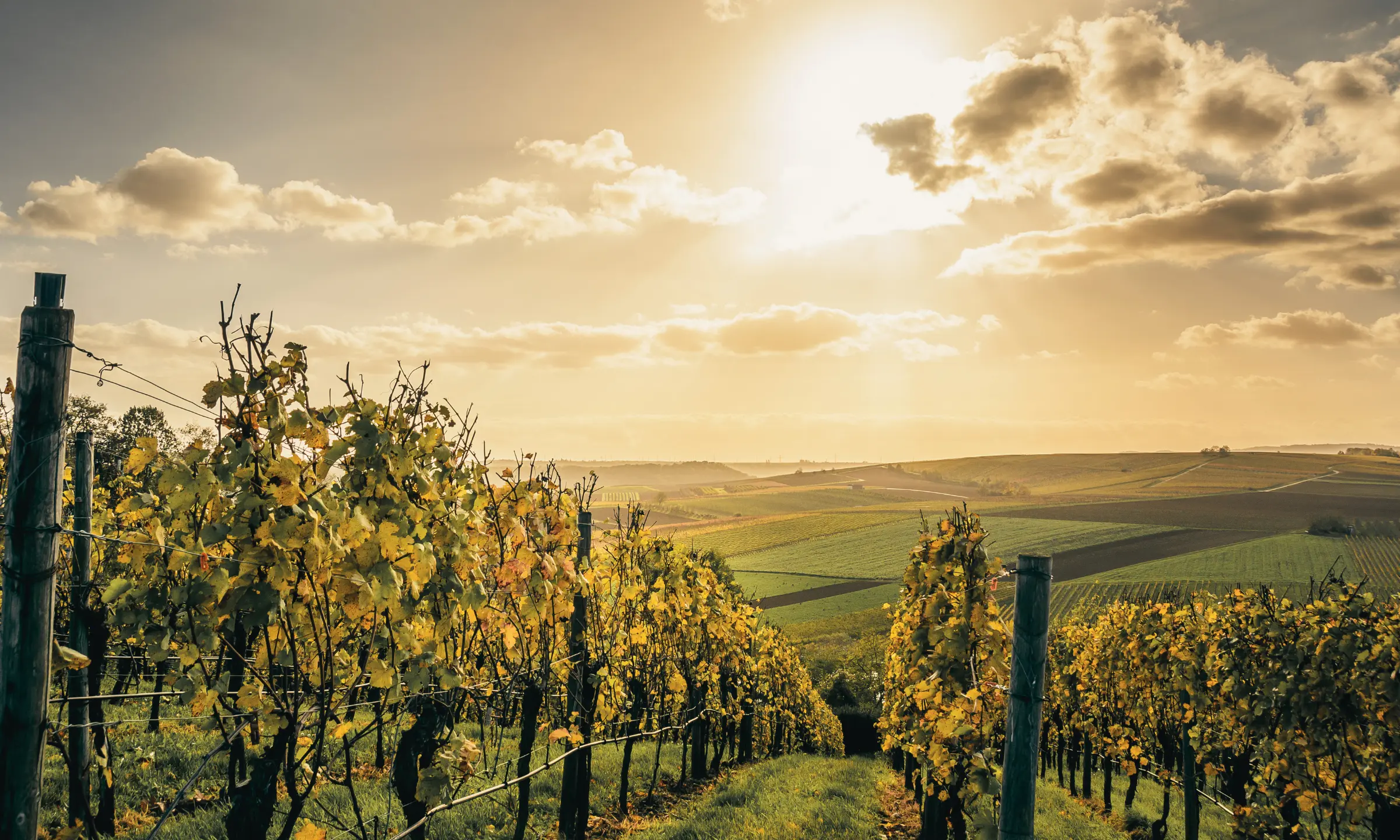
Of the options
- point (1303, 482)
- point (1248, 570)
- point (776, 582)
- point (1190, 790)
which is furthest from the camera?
point (1303, 482)

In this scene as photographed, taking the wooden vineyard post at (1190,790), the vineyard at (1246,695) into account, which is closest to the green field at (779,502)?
the wooden vineyard post at (1190,790)

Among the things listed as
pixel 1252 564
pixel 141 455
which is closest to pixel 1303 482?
pixel 1252 564

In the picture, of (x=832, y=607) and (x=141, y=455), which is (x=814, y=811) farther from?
(x=832, y=607)

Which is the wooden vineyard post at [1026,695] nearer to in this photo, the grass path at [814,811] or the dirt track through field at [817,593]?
the grass path at [814,811]

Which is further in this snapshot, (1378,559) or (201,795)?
(1378,559)

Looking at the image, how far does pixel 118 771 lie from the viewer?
26.3ft

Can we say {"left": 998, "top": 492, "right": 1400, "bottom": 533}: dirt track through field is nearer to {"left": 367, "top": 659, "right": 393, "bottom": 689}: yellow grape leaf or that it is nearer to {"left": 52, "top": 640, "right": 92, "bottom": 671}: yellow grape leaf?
{"left": 367, "top": 659, "right": 393, "bottom": 689}: yellow grape leaf

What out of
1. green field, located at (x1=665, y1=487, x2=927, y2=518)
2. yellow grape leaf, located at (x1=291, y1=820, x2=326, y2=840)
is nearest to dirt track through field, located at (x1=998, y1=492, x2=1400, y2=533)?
green field, located at (x1=665, y1=487, x2=927, y2=518)

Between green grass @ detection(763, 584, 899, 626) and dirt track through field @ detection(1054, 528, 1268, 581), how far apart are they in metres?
16.3

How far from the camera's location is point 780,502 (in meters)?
112

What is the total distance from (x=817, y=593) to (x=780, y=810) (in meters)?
54.6

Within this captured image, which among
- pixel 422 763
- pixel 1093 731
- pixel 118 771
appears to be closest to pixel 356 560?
pixel 422 763

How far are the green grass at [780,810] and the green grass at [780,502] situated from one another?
8586 centimetres

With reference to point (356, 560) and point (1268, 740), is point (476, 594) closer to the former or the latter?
point (356, 560)
